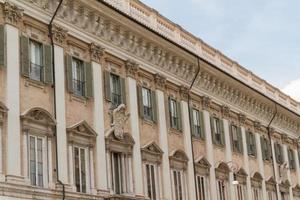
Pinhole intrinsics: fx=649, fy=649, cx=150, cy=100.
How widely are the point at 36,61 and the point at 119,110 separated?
4947 mm

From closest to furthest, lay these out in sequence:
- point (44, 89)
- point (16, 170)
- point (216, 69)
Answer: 1. point (16, 170)
2. point (44, 89)
3. point (216, 69)

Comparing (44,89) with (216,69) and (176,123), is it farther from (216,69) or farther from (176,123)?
(216,69)

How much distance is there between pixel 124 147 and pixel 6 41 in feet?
24.5

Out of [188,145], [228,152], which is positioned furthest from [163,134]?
[228,152]

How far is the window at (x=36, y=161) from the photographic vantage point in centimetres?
2280

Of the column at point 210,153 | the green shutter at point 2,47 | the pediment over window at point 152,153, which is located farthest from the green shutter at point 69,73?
the column at point 210,153

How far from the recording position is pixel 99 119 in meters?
26.6

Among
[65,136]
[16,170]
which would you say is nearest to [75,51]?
[65,136]

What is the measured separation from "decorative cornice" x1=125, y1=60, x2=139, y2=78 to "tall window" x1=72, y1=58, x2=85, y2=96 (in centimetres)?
319

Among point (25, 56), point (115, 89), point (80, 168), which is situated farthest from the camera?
point (115, 89)

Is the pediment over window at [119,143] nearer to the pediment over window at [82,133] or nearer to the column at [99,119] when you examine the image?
the column at [99,119]

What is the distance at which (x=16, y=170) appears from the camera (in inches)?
862

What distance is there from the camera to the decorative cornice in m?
29.4

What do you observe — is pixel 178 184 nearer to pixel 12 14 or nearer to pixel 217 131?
pixel 217 131
